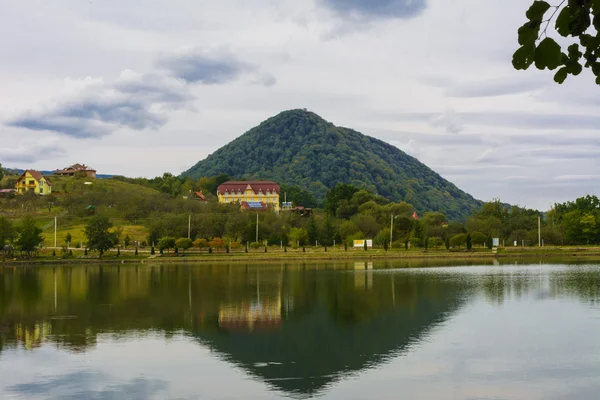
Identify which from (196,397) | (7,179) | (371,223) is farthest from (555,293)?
(7,179)

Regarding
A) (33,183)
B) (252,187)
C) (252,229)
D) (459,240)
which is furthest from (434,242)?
(33,183)

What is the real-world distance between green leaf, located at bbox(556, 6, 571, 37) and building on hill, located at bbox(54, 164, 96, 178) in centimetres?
17058

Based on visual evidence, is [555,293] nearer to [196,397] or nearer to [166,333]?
[166,333]

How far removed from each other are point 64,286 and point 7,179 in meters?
107

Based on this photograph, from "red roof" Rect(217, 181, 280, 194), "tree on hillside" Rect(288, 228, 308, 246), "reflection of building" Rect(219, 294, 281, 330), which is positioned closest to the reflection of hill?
"reflection of building" Rect(219, 294, 281, 330)

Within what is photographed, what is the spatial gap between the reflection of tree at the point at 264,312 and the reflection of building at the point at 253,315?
66 mm

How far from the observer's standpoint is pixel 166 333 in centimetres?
3089

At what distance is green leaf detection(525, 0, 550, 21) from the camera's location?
457 centimetres

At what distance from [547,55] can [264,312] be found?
33.3 m

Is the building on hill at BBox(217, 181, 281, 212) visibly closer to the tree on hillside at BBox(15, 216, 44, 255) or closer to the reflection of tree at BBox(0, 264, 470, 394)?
the tree on hillside at BBox(15, 216, 44, 255)

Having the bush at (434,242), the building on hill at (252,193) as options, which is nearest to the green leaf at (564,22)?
the bush at (434,242)

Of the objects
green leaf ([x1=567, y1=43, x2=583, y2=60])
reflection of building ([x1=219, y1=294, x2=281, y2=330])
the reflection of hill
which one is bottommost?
the reflection of hill

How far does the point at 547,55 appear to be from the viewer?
15.1 ft

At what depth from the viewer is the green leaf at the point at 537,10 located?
15.0 feet
